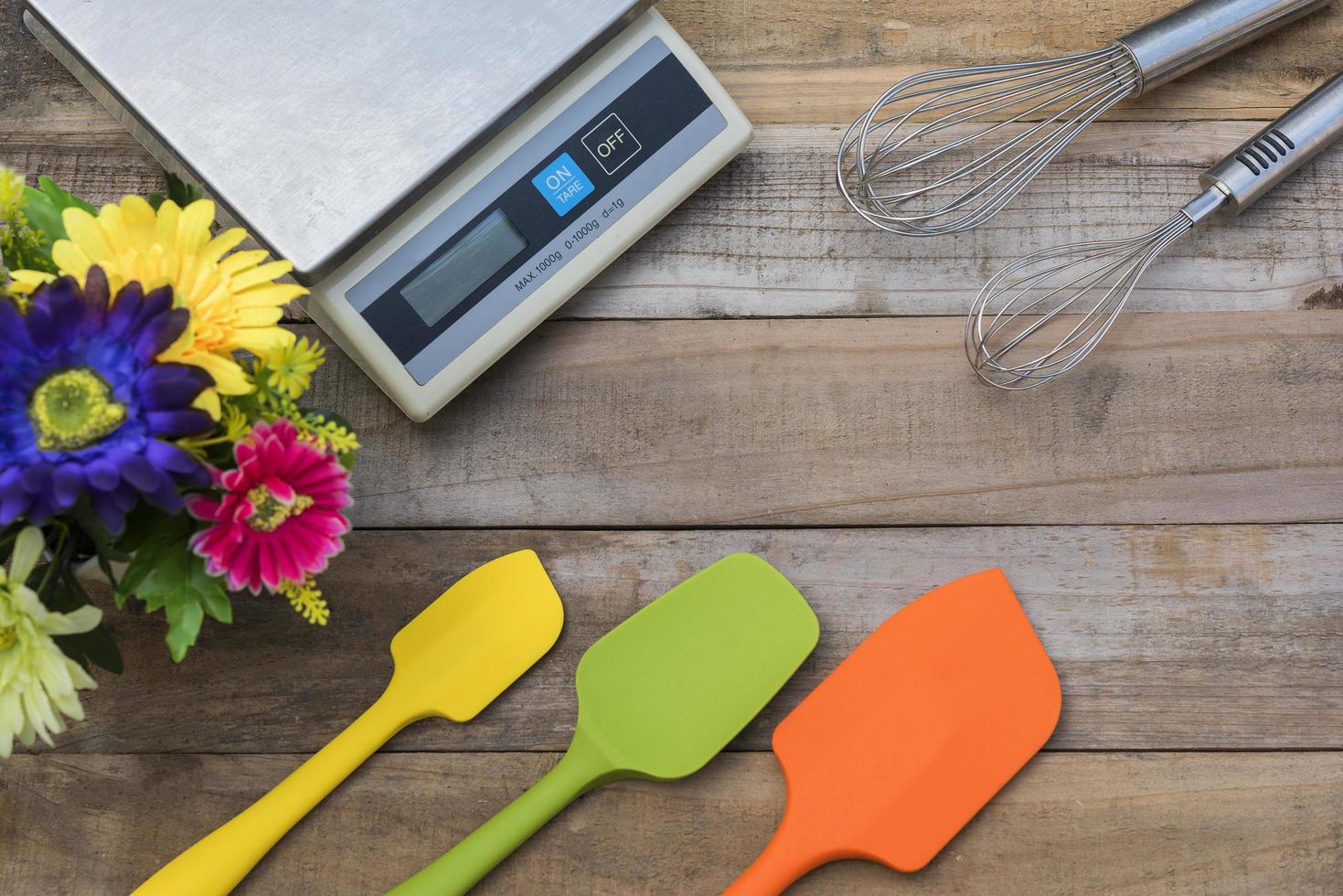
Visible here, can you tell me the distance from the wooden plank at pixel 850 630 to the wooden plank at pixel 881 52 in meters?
0.32

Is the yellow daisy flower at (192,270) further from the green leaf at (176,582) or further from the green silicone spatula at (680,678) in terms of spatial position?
the green silicone spatula at (680,678)

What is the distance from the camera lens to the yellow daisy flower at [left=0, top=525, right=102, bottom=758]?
1.43 feet

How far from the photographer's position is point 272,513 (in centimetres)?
45

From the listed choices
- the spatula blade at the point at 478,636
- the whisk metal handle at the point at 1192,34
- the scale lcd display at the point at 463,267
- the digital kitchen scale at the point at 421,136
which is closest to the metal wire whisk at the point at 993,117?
the whisk metal handle at the point at 1192,34

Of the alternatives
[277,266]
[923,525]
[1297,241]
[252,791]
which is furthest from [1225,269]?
[252,791]

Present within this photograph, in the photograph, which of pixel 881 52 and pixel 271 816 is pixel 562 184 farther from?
pixel 271 816

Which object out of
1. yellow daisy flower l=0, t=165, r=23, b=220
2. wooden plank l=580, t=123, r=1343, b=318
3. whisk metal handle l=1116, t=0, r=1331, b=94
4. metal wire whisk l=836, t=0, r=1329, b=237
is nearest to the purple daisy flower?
yellow daisy flower l=0, t=165, r=23, b=220

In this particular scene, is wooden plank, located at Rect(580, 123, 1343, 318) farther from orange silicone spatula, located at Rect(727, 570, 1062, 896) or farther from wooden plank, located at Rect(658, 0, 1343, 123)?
orange silicone spatula, located at Rect(727, 570, 1062, 896)

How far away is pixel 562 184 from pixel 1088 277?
372 mm

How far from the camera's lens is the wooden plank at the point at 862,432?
0.70 metres

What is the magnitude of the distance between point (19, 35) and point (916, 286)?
68cm

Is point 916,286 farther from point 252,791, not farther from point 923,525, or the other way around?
point 252,791

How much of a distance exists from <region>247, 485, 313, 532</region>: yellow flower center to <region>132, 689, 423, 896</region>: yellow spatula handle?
0.24 meters

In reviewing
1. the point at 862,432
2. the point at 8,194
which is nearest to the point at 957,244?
the point at 862,432
